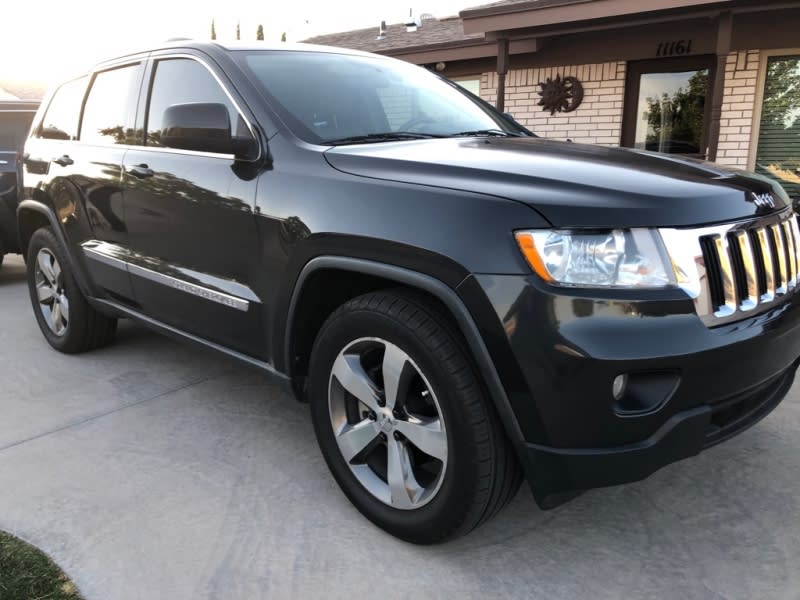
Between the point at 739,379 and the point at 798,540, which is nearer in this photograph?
the point at 739,379

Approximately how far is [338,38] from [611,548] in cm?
1393

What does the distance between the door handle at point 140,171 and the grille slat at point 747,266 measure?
2.47 m

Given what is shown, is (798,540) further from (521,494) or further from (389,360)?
(389,360)

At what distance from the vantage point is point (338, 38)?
47.3 ft

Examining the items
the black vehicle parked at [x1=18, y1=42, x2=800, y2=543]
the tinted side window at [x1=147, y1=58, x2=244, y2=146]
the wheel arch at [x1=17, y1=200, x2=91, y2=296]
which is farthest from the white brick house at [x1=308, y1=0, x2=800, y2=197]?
the wheel arch at [x1=17, y1=200, x2=91, y2=296]

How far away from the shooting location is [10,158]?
6523mm

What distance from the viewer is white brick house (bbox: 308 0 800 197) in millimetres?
7340

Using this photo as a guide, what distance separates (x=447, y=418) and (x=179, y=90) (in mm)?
2130

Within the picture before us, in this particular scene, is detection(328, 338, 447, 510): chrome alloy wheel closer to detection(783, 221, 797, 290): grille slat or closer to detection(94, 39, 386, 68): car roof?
detection(783, 221, 797, 290): grille slat

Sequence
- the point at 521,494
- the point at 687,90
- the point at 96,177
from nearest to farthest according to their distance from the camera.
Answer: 1. the point at 521,494
2. the point at 96,177
3. the point at 687,90

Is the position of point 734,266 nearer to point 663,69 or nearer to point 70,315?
point 70,315

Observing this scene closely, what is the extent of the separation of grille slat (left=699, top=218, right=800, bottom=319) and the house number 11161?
671 centimetres

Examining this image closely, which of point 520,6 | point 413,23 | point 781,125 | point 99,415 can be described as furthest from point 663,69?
point 99,415

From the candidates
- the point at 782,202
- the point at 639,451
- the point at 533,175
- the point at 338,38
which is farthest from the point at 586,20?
the point at 338,38
